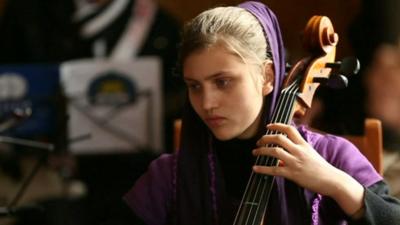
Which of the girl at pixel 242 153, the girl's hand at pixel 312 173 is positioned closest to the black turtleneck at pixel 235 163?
the girl at pixel 242 153

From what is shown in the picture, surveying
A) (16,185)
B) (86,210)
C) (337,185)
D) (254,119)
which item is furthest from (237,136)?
(16,185)

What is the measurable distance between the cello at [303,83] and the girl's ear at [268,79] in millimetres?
15

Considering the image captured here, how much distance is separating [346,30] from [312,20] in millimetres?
79

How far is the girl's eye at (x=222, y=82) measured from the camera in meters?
0.70

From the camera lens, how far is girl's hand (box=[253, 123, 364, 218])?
0.66m

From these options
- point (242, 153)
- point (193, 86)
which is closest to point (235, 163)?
point (242, 153)

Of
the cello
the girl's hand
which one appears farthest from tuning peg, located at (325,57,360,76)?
the girl's hand

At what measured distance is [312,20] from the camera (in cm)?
73

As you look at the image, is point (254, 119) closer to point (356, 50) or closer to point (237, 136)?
point (237, 136)

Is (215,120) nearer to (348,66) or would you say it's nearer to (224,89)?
(224,89)

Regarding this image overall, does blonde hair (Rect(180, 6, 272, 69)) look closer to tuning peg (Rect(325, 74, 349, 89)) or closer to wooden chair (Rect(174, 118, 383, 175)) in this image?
tuning peg (Rect(325, 74, 349, 89))

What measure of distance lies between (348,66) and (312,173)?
14 centimetres

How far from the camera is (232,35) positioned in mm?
695

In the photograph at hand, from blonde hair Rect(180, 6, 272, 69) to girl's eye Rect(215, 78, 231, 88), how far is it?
3 cm
